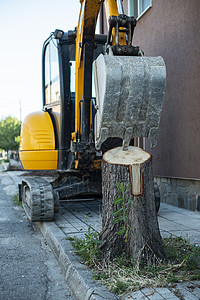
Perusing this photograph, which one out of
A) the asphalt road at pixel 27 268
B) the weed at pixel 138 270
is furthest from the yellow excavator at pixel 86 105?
the weed at pixel 138 270

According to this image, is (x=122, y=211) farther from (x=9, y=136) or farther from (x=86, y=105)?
(x=9, y=136)

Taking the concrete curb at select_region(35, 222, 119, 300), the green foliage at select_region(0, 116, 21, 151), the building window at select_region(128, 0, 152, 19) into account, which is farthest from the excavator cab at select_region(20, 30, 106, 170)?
the green foliage at select_region(0, 116, 21, 151)

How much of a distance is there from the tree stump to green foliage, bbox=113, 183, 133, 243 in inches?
0.8

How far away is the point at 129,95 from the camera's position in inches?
129

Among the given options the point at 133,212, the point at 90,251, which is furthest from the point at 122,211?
the point at 90,251

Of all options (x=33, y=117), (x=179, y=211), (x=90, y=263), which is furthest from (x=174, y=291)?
(x=33, y=117)

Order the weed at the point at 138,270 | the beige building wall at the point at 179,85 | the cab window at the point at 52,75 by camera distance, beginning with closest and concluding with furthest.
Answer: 1. the weed at the point at 138,270
2. the cab window at the point at 52,75
3. the beige building wall at the point at 179,85

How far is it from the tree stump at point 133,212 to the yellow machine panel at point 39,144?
118 inches

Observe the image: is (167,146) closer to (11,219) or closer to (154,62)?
(11,219)

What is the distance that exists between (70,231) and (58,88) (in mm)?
2589

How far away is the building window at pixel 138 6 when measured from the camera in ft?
29.6

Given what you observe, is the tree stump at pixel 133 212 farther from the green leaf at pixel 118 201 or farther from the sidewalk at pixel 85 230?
the sidewalk at pixel 85 230

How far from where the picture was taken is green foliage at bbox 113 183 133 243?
324 cm

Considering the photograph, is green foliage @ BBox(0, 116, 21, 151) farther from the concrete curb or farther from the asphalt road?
the concrete curb
